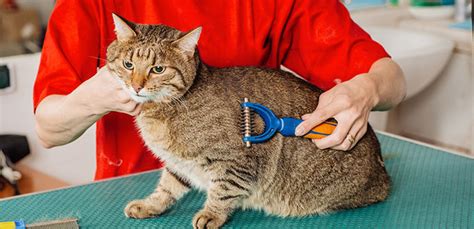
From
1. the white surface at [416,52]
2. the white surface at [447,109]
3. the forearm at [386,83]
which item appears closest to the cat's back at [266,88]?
the forearm at [386,83]

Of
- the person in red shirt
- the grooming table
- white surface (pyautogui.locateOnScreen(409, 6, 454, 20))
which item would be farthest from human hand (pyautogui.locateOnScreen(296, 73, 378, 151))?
white surface (pyautogui.locateOnScreen(409, 6, 454, 20))

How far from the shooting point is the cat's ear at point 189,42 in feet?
3.47

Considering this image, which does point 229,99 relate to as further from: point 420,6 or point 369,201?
point 420,6

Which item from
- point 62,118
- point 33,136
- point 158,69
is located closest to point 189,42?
point 158,69

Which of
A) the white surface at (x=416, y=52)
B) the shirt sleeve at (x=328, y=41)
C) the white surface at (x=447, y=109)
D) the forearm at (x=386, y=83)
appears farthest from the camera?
the white surface at (x=447, y=109)

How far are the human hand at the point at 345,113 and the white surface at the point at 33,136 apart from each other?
1000 mm

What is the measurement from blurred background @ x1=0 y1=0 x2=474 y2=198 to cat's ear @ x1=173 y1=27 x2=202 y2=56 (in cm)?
100

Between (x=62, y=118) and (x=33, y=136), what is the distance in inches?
35.5

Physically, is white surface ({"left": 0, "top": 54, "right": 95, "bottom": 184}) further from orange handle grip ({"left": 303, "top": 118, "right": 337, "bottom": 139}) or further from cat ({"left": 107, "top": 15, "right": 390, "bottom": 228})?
orange handle grip ({"left": 303, "top": 118, "right": 337, "bottom": 139})

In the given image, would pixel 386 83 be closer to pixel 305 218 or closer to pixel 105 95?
pixel 305 218

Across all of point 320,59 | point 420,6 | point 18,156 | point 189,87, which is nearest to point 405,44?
point 420,6

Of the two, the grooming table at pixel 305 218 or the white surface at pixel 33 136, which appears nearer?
the grooming table at pixel 305 218

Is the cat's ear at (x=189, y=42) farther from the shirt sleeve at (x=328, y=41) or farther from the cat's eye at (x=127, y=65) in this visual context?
the shirt sleeve at (x=328, y=41)

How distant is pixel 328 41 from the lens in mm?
1388
